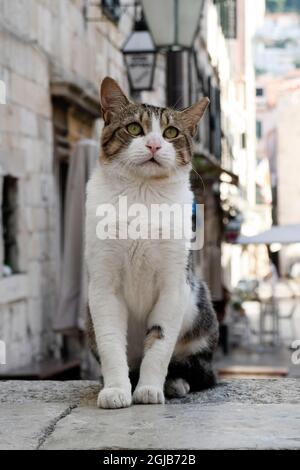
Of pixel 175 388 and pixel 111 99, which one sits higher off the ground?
pixel 111 99

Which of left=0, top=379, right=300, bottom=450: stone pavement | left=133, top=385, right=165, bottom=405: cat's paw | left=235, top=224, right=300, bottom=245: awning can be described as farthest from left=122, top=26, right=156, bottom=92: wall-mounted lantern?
left=133, top=385, right=165, bottom=405: cat's paw

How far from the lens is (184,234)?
12.0 feet

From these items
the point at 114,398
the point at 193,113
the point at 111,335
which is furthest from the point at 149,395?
the point at 193,113

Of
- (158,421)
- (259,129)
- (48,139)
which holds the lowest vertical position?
(158,421)

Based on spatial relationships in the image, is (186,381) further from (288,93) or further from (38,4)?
(288,93)

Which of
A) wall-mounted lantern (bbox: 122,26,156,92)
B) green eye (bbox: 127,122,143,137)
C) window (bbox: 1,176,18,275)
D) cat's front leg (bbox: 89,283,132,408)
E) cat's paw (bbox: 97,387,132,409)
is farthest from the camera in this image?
wall-mounted lantern (bbox: 122,26,156,92)

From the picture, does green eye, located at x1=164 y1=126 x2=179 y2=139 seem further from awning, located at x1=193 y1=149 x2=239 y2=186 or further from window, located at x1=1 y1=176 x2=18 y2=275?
awning, located at x1=193 y1=149 x2=239 y2=186

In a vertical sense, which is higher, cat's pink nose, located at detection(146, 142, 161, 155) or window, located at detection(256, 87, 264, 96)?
window, located at detection(256, 87, 264, 96)

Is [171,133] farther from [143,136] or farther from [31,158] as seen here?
[31,158]

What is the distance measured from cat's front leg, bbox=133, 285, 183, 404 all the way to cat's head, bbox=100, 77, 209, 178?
18.1 inches

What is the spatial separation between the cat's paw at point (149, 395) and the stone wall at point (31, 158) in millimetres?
4269

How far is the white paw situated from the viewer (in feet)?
12.3

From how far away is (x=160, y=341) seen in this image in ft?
11.7

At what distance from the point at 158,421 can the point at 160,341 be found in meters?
0.53
